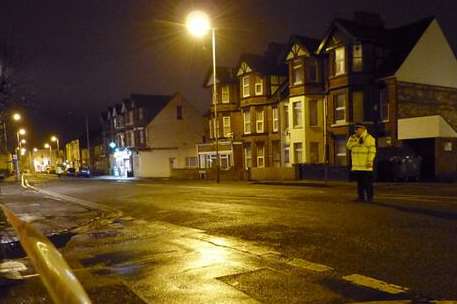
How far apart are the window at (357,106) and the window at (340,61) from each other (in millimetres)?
1872

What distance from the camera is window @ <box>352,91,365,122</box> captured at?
101ft

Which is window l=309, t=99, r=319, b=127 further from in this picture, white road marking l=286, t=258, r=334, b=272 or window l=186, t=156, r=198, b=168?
white road marking l=286, t=258, r=334, b=272

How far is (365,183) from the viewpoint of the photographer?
11.8 m

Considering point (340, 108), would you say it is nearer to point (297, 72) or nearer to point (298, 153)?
point (297, 72)

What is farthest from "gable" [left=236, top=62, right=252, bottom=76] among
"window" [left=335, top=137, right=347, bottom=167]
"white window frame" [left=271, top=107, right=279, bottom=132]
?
"window" [left=335, top=137, right=347, bottom=167]

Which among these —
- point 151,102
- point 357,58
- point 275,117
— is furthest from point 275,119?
point 151,102

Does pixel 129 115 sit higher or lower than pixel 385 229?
higher

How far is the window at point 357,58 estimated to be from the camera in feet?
102

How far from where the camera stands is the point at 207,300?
4914 millimetres

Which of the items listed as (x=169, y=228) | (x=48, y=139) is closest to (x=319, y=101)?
(x=169, y=228)

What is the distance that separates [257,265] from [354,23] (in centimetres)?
2960

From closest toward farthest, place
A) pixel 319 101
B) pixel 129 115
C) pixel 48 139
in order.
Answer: pixel 319 101
pixel 129 115
pixel 48 139

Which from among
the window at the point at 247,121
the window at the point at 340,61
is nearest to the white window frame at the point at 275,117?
the window at the point at 247,121

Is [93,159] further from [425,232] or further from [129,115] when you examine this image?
[425,232]
